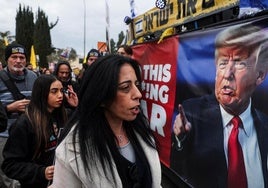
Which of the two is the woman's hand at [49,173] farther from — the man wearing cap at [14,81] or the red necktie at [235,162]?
the red necktie at [235,162]

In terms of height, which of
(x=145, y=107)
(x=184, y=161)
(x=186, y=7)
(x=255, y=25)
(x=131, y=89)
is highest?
(x=186, y=7)

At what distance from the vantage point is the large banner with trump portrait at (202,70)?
108 inches

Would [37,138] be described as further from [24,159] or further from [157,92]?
[157,92]

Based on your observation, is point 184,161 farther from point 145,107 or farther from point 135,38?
point 135,38

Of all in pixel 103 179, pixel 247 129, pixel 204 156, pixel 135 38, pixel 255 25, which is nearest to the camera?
pixel 103 179

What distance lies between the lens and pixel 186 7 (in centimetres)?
454

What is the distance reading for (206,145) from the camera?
11.7ft

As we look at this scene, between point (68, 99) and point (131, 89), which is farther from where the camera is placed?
point (68, 99)

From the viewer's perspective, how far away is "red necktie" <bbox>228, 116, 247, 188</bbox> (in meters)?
2.99

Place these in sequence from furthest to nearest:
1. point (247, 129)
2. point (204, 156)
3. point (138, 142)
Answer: point (204, 156) → point (247, 129) → point (138, 142)

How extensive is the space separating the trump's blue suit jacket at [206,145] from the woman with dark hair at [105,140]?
143cm

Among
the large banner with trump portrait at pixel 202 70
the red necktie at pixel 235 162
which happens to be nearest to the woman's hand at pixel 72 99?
the large banner with trump portrait at pixel 202 70

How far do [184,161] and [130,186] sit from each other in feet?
8.93

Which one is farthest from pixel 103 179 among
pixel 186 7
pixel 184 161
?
pixel 186 7
